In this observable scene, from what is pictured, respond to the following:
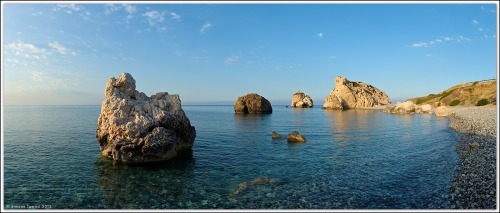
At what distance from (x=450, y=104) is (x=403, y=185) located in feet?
497

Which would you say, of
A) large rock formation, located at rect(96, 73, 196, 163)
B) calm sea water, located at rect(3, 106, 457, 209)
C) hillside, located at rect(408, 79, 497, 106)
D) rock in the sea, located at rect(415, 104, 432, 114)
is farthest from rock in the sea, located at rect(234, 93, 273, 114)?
large rock formation, located at rect(96, 73, 196, 163)

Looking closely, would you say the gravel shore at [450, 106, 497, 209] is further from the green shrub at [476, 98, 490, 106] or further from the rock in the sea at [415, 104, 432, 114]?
the green shrub at [476, 98, 490, 106]

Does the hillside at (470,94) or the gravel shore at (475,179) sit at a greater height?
the hillside at (470,94)

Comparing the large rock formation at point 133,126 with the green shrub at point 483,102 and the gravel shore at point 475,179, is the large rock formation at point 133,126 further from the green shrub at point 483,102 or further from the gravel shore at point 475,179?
the green shrub at point 483,102

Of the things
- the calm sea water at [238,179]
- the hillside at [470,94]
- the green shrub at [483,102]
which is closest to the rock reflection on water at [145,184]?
the calm sea water at [238,179]

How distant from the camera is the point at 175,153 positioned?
28.4 metres

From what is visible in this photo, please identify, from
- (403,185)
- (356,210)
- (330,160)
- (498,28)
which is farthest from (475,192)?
(330,160)

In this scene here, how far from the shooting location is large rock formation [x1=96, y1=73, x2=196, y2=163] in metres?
25.5

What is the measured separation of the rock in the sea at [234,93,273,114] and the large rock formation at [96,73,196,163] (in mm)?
95361

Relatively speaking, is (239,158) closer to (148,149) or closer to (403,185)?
(148,149)

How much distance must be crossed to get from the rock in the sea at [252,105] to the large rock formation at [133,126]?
95.4 meters

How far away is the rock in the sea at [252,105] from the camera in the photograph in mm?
126062

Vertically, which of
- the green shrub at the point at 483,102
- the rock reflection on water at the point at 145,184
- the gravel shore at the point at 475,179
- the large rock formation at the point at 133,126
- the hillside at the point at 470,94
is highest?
the hillside at the point at 470,94

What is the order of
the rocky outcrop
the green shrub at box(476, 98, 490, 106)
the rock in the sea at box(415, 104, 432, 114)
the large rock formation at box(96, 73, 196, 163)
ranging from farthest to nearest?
1. the green shrub at box(476, 98, 490, 106)
2. the rocky outcrop
3. the rock in the sea at box(415, 104, 432, 114)
4. the large rock formation at box(96, 73, 196, 163)
